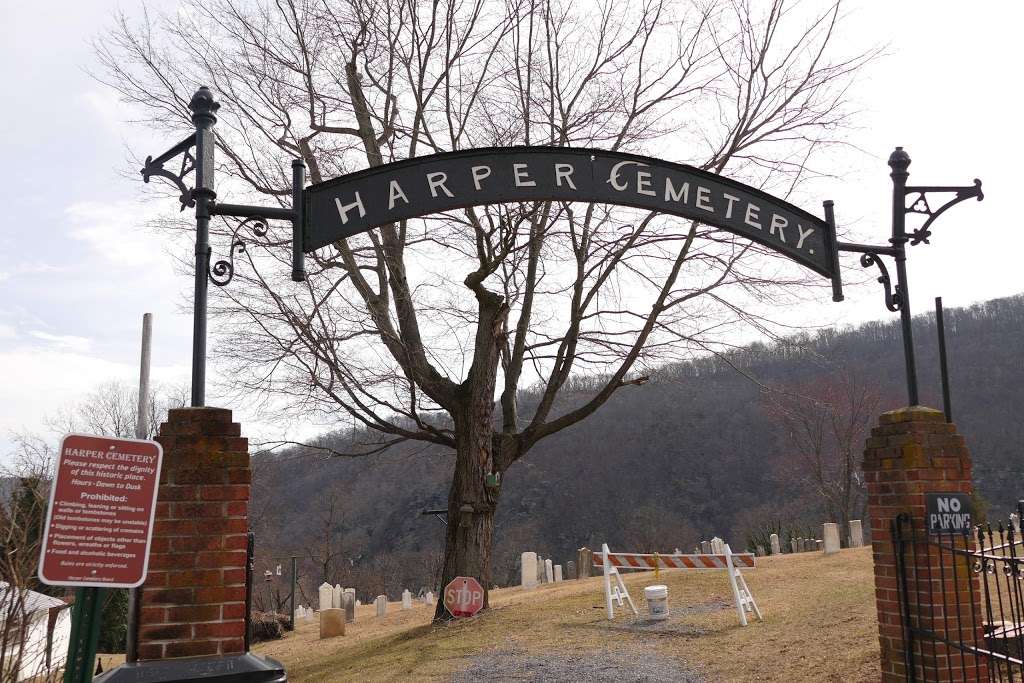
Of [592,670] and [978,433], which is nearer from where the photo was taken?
[592,670]

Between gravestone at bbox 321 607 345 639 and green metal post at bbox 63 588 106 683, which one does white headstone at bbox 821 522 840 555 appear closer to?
gravestone at bbox 321 607 345 639

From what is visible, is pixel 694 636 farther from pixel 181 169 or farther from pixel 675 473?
pixel 675 473

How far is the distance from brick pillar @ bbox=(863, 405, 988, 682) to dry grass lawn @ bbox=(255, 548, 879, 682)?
2.04 m

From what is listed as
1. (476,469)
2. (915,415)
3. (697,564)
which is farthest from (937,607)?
(476,469)

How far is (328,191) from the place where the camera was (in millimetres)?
5645

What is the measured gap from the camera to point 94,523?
3670 mm

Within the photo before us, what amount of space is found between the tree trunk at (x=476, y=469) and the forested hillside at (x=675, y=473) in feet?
130

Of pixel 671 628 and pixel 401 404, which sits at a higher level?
pixel 401 404

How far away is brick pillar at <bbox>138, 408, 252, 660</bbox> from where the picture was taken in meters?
4.25

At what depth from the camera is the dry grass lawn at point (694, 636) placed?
866 centimetres

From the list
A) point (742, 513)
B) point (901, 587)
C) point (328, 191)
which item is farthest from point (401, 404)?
point (742, 513)

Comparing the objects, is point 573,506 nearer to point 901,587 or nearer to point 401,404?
point 401,404

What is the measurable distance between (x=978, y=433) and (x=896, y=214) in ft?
236

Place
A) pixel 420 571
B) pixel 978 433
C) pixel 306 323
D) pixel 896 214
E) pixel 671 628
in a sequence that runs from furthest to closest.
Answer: pixel 978 433
pixel 420 571
pixel 306 323
pixel 671 628
pixel 896 214
